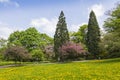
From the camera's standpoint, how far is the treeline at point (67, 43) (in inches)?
2003

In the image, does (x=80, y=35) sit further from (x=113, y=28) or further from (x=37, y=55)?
(x=113, y=28)

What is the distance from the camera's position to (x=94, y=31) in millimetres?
86812

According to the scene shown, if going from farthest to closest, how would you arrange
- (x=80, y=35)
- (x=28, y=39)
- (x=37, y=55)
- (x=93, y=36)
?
(x=80, y=35), (x=28, y=39), (x=37, y=55), (x=93, y=36)

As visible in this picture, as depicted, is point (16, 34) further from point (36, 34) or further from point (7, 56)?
point (7, 56)

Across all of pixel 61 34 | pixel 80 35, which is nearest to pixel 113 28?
pixel 61 34

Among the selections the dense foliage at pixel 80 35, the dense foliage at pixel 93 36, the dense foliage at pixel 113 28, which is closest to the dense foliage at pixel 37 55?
the dense foliage at pixel 93 36

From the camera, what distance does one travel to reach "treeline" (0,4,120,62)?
2003 inches

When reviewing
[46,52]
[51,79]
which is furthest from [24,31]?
[51,79]

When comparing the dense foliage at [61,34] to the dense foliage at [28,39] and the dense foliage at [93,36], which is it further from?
the dense foliage at [28,39]

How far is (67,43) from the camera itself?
7825 cm

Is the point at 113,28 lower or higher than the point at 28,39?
lower

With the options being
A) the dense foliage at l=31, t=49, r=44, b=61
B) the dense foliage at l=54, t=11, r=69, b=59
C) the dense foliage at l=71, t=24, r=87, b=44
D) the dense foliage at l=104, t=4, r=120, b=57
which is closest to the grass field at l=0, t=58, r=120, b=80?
the dense foliage at l=104, t=4, r=120, b=57

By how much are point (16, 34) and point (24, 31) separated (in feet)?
10.8

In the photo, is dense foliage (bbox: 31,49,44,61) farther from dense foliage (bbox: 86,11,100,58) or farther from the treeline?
dense foliage (bbox: 86,11,100,58)
